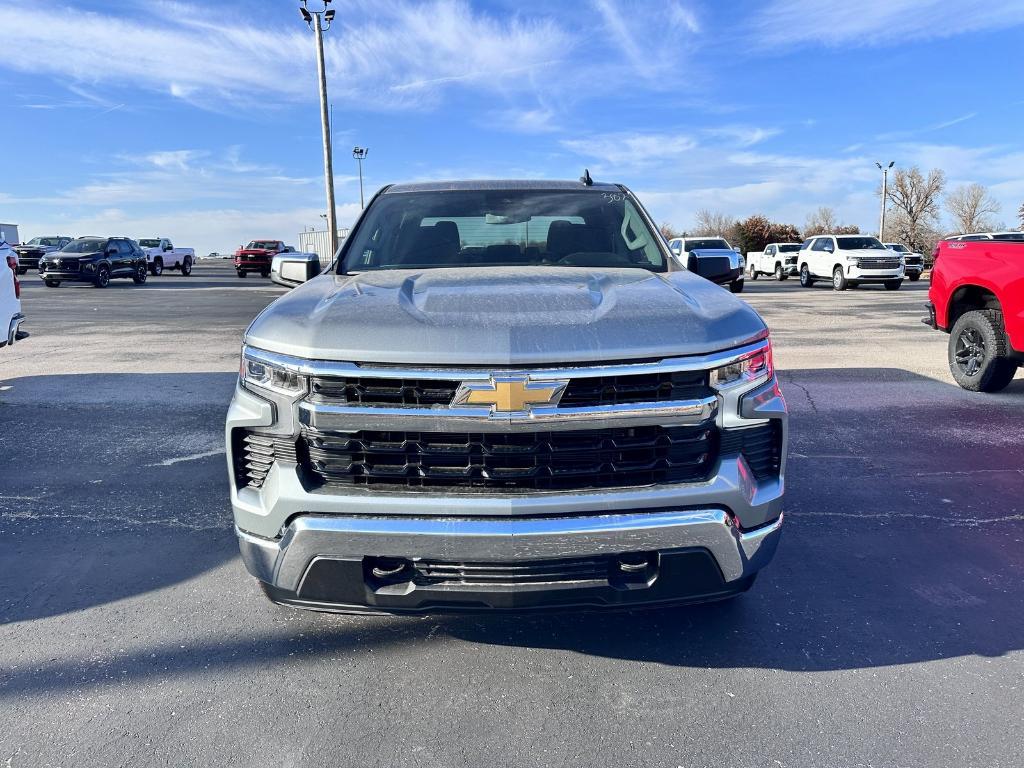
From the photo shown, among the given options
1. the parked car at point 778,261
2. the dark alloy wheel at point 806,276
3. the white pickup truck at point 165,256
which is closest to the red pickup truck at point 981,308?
the dark alloy wheel at point 806,276

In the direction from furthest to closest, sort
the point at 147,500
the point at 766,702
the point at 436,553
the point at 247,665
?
the point at 147,500 < the point at 247,665 < the point at 766,702 < the point at 436,553

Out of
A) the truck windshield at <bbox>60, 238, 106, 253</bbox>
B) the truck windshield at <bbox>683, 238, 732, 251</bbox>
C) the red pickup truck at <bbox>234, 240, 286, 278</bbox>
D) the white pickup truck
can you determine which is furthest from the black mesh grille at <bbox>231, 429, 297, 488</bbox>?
the white pickup truck

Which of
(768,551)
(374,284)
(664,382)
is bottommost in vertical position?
(768,551)

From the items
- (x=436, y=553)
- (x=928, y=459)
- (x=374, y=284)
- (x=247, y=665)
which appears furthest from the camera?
(x=928, y=459)

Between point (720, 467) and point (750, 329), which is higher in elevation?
point (750, 329)

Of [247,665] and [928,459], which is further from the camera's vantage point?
[928,459]

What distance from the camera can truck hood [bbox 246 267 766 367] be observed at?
2.41 m

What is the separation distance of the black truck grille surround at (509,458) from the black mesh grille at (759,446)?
3.2 inches

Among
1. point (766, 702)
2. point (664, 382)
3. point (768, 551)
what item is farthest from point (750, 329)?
point (766, 702)

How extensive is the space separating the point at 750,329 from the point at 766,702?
1270 millimetres

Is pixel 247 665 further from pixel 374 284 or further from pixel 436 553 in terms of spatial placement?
pixel 374 284

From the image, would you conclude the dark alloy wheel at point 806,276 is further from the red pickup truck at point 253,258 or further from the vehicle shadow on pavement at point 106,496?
the vehicle shadow on pavement at point 106,496

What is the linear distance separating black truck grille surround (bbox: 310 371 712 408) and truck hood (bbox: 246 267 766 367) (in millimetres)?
73

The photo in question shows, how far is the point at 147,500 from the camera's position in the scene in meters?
4.63
